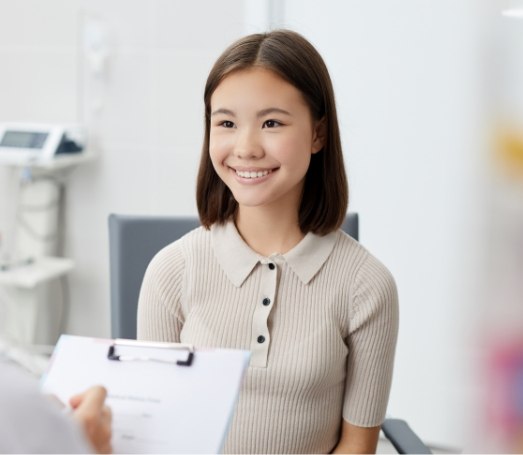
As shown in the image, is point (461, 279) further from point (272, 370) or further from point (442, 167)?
point (272, 370)

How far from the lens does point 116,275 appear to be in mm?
1479

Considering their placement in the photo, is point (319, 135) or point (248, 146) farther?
point (319, 135)

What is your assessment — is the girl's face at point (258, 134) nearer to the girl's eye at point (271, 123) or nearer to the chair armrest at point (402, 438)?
the girl's eye at point (271, 123)

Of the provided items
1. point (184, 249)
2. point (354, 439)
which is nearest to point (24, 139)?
point (184, 249)

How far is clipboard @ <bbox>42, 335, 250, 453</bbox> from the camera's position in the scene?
81 cm

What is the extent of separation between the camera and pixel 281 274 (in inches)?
47.4

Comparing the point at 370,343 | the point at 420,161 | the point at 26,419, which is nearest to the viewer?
the point at 26,419

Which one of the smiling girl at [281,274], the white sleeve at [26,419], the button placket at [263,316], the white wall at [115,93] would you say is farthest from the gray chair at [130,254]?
the white wall at [115,93]

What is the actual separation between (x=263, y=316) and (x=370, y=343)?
159 millimetres

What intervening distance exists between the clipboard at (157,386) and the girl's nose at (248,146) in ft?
1.03

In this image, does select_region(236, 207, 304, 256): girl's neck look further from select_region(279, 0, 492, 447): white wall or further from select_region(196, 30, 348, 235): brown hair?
select_region(279, 0, 492, 447): white wall

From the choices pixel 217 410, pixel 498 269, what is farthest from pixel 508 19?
pixel 217 410

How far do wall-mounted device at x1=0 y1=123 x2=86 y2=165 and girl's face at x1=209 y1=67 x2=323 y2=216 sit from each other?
1692 millimetres

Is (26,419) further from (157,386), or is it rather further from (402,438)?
(402,438)
